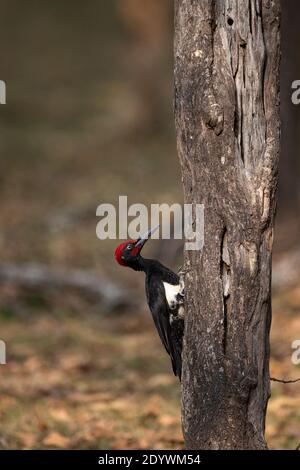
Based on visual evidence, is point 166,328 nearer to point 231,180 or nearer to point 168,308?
point 168,308

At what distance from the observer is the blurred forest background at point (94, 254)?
5.90 m

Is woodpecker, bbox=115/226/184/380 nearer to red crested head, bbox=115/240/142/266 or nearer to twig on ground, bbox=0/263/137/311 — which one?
red crested head, bbox=115/240/142/266

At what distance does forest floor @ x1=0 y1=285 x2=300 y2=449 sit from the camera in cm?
552

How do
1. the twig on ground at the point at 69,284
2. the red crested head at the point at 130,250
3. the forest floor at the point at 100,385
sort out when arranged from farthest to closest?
the twig on ground at the point at 69,284 → the forest floor at the point at 100,385 → the red crested head at the point at 130,250

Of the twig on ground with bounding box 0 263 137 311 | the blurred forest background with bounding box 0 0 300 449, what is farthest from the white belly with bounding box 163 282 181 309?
the twig on ground with bounding box 0 263 137 311

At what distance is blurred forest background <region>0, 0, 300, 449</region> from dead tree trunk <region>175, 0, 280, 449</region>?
4.95ft

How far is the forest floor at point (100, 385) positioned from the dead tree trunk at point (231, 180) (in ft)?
4.83

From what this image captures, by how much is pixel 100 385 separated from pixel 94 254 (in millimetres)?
3709

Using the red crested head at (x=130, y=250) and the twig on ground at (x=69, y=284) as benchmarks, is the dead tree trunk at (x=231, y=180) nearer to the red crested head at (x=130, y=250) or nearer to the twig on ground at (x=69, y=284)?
the red crested head at (x=130, y=250)

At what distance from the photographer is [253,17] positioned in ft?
12.5

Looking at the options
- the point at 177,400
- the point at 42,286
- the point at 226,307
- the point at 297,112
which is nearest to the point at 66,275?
the point at 42,286

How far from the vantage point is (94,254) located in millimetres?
10125

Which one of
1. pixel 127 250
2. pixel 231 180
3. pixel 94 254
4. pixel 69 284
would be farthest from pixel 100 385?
pixel 94 254

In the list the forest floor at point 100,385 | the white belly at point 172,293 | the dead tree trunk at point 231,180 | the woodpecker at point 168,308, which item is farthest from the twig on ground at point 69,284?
the dead tree trunk at point 231,180
